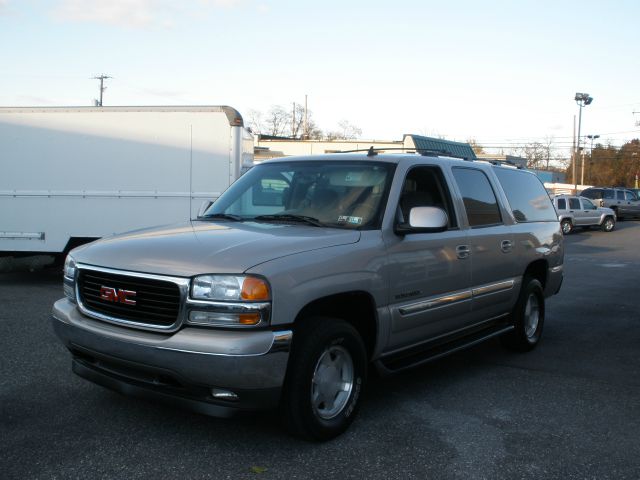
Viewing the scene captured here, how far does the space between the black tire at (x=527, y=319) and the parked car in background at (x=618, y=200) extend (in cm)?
3336

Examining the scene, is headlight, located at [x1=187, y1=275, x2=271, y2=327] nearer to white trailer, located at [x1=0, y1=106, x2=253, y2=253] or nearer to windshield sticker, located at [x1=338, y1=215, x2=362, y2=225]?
windshield sticker, located at [x1=338, y1=215, x2=362, y2=225]

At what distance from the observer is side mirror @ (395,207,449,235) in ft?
15.1

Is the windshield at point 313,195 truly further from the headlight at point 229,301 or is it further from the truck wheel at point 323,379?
the headlight at point 229,301

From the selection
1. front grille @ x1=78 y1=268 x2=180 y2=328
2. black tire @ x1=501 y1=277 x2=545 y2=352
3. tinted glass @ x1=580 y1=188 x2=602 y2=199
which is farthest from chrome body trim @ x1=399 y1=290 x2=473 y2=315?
tinted glass @ x1=580 y1=188 x2=602 y2=199

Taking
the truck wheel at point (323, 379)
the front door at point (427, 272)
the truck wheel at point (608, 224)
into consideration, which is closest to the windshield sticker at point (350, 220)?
the front door at point (427, 272)

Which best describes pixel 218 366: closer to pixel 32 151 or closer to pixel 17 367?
pixel 17 367

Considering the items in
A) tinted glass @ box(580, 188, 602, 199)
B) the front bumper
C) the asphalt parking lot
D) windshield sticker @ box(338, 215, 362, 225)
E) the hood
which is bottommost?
the asphalt parking lot

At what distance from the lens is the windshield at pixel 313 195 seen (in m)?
4.77

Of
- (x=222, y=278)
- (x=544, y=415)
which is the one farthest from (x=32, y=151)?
(x=544, y=415)

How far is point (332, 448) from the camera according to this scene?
161 inches

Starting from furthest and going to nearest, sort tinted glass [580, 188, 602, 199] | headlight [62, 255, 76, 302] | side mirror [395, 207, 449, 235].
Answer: tinted glass [580, 188, 602, 199], side mirror [395, 207, 449, 235], headlight [62, 255, 76, 302]

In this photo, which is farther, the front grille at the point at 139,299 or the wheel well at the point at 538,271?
the wheel well at the point at 538,271

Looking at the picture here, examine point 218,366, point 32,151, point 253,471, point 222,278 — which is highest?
point 32,151

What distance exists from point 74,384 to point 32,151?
6.63m
